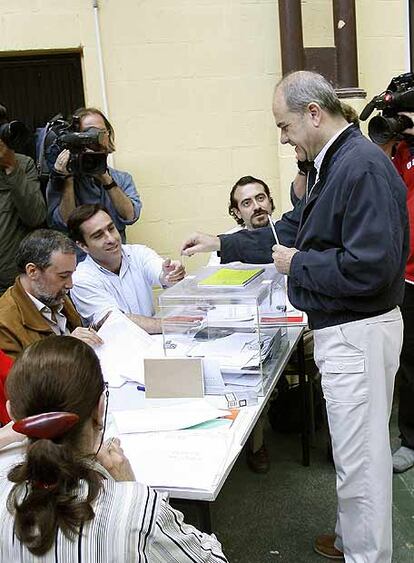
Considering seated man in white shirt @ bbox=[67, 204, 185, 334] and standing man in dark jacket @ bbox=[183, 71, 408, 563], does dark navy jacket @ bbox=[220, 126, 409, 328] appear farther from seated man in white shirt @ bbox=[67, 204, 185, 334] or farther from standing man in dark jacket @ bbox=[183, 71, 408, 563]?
seated man in white shirt @ bbox=[67, 204, 185, 334]

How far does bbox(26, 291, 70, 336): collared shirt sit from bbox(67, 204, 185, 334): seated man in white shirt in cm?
24

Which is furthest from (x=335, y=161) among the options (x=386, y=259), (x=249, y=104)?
(x=249, y=104)

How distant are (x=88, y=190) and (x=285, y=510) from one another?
1613 millimetres

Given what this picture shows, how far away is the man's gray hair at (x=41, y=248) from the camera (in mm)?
2158

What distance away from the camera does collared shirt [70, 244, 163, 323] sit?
261 cm

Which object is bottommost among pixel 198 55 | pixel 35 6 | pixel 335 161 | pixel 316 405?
pixel 316 405

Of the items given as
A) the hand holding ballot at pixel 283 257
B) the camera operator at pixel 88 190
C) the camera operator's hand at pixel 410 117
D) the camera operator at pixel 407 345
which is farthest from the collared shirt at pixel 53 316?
the camera operator's hand at pixel 410 117

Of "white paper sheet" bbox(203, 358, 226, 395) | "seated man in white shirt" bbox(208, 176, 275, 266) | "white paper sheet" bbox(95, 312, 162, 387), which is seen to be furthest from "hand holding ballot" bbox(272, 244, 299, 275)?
"seated man in white shirt" bbox(208, 176, 275, 266)

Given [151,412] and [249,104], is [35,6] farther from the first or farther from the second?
[151,412]

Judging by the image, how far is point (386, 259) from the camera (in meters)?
1.57

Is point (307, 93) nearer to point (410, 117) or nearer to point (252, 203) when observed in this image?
point (410, 117)

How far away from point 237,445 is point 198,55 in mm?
2371

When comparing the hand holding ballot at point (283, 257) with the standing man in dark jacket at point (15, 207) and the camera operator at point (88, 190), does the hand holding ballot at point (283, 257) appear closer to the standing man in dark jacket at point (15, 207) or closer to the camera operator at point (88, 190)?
the camera operator at point (88, 190)

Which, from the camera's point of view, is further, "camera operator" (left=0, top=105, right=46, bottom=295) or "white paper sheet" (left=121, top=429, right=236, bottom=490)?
"camera operator" (left=0, top=105, right=46, bottom=295)
